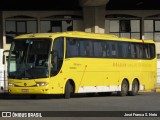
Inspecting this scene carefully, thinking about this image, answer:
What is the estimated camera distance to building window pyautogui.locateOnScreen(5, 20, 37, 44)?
50156 mm

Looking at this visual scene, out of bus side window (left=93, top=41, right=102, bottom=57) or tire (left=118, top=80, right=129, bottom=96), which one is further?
tire (left=118, top=80, right=129, bottom=96)

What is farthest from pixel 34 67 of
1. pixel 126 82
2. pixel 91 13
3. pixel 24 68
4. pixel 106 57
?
pixel 91 13

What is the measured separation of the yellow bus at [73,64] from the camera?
25.0 m

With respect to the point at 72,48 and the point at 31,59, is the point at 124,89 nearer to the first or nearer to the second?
the point at 72,48

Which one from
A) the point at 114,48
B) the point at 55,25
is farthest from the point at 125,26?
the point at 114,48

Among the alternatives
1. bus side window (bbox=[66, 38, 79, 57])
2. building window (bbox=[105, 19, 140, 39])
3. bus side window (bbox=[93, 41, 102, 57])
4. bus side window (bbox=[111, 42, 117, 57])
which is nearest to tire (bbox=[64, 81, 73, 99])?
bus side window (bbox=[66, 38, 79, 57])

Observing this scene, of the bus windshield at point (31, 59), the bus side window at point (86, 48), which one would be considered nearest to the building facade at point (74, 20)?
the bus side window at point (86, 48)

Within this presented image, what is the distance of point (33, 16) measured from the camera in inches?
1980

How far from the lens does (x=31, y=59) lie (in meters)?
25.0

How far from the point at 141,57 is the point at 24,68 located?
9524 millimetres

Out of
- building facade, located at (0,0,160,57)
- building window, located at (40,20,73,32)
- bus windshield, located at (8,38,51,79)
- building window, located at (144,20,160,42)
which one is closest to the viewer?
bus windshield, located at (8,38,51,79)

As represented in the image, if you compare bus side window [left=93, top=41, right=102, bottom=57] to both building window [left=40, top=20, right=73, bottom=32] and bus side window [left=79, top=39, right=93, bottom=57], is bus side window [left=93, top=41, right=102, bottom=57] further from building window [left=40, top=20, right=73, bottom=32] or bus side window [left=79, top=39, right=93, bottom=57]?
building window [left=40, top=20, right=73, bottom=32]

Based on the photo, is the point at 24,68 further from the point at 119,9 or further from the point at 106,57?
the point at 119,9

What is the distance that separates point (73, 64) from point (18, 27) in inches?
982
